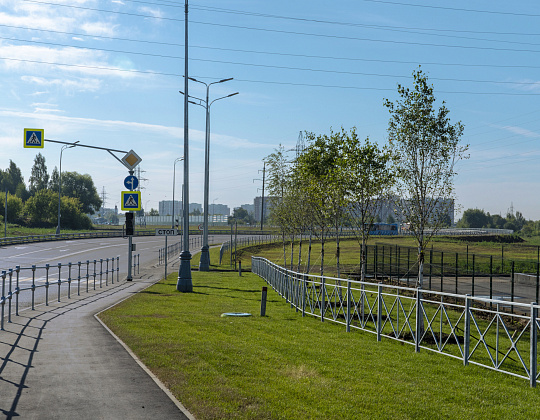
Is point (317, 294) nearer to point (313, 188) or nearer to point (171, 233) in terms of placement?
point (313, 188)

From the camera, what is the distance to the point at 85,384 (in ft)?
26.6

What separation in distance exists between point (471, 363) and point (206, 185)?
28.9 meters

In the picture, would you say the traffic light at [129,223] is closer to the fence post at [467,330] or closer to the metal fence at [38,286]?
the metal fence at [38,286]

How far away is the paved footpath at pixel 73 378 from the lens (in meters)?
6.92

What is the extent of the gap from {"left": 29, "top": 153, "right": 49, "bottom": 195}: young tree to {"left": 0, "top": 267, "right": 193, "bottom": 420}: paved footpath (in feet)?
467

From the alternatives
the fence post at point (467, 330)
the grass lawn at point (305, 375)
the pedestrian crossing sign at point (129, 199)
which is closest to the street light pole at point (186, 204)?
the pedestrian crossing sign at point (129, 199)

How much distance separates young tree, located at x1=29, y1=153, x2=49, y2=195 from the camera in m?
146

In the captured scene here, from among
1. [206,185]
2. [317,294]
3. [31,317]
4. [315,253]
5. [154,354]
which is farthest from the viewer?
[315,253]

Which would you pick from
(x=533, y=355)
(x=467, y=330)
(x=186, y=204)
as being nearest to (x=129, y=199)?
(x=186, y=204)

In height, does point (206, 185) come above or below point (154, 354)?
above

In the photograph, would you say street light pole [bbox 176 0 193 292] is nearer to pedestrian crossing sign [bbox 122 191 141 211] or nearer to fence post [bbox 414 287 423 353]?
pedestrian crossing sign [bbox 122 191 141 211]

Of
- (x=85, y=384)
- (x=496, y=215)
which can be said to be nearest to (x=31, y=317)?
(x=85, y=384)

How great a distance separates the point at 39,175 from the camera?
480 feet

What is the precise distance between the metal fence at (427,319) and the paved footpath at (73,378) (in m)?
5.31
